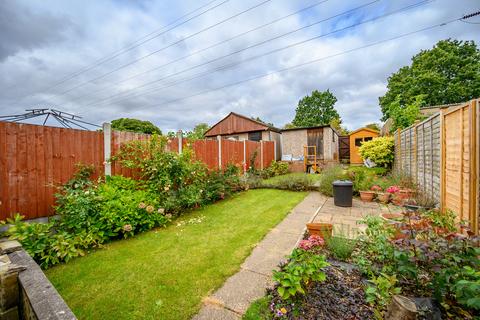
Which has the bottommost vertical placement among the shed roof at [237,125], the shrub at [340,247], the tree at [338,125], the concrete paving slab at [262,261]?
the concrete paving slab at [262,261]

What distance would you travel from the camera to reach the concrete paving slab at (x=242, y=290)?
194 centimetres

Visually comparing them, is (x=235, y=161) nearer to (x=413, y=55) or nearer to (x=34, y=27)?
(x=34, y=27)

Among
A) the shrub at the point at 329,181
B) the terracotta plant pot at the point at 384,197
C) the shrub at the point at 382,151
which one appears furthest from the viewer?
the shrub at the point at 382,151

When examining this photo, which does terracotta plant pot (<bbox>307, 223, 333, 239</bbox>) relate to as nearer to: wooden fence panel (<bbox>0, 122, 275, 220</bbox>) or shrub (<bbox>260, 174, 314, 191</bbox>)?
wooden fence panel (<bbox>0, 122, 275, 220</bbox>)

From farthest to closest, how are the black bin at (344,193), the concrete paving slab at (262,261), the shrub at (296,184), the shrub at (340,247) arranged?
the shrub at (296,184)
the black bin at (344,193)
the shrub at (340,247)
the concrete paving slab at (262,261)

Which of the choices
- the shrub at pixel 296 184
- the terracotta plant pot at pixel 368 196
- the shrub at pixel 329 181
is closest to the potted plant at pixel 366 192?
the terracotta plant pot at pixel 368 196

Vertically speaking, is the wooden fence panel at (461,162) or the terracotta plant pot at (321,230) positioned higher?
the wooden fence panel at (461,162)

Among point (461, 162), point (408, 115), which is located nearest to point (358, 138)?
point (408, 115)

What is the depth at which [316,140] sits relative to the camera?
14109mm

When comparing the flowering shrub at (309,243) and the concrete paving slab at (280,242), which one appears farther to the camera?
the concrete paving slab at (280,242)

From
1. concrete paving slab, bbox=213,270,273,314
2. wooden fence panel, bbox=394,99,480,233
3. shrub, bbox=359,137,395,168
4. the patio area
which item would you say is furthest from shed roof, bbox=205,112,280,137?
concrete paving slab, bbox=213,270,273,314

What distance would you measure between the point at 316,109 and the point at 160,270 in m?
38.3

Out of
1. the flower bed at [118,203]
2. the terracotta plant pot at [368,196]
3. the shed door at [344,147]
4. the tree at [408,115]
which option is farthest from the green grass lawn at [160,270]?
the shed door at [344,147]

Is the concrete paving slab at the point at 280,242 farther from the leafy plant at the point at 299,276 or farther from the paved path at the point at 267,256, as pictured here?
the leafy plant at the point at 299,276
